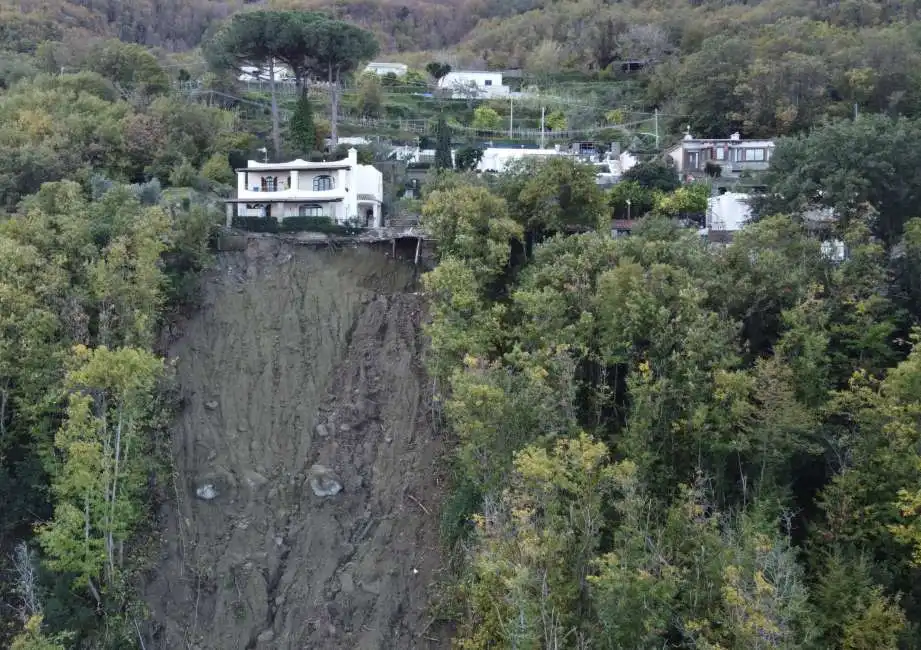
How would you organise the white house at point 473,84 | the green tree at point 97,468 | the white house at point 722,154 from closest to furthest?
the green tree at point 97,468, the white house at point 722,154, the white house at point 473,84

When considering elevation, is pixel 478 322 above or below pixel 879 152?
below

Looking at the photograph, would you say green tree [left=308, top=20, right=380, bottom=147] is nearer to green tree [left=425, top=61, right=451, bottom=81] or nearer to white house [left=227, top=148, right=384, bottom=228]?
white house [left=227, top=148, right=384, bottom=228]

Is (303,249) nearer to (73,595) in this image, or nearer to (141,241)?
(141,241)

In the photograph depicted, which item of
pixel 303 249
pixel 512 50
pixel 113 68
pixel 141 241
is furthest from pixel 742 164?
pixel 512 50

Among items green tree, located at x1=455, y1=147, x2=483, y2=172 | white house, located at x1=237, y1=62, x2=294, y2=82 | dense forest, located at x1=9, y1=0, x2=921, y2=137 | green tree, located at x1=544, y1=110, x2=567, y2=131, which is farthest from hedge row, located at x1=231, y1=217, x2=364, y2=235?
green tree, located at x1=544, y1=110, x2=567, y2=131

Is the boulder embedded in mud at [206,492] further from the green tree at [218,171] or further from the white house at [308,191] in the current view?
the green tree at [218,171]

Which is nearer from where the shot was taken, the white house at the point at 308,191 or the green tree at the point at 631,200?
the white house at the point at 308,191

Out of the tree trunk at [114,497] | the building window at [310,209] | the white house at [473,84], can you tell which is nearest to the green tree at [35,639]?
the tree trunk at [114,497]
